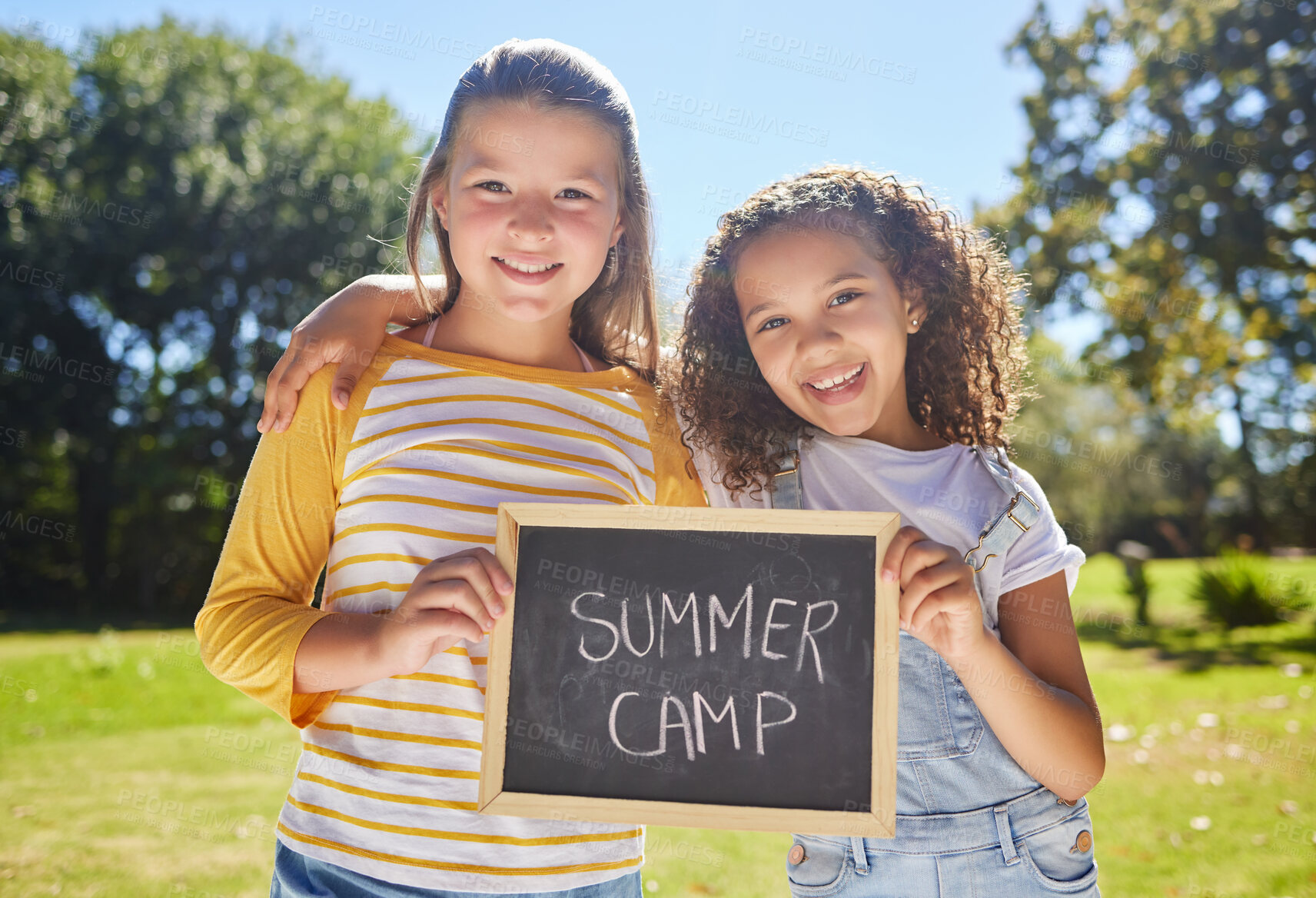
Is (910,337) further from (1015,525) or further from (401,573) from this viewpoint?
(401,573)

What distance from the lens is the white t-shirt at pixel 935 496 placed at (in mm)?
1970

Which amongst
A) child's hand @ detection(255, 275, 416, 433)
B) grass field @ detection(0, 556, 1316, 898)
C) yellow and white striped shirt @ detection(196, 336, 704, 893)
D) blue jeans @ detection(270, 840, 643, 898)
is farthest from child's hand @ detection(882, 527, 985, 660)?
grass field @ detection(0, 556, 1316, 898)

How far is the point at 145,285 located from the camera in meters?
18.5

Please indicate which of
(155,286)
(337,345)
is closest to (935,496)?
(337,345)

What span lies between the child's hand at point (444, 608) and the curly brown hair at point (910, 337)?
2.53 feet

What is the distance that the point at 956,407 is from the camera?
2299 mm

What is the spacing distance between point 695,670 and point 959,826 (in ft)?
2.40

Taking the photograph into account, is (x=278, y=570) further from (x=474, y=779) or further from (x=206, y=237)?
(x=206, y=237)

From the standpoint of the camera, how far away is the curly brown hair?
84.9 inches

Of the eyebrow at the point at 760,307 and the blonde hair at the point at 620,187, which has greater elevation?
the blonde hair at the point at 620,187

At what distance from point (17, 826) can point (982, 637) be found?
18.5 ft

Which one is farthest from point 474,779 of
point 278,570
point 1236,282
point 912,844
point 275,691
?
point 1236,282

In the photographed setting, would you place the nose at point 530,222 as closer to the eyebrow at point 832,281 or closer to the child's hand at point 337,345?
the child's hand at point 337,345

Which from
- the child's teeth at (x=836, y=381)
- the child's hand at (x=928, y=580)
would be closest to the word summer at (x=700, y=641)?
the child's hand at (x=928, y=580)
